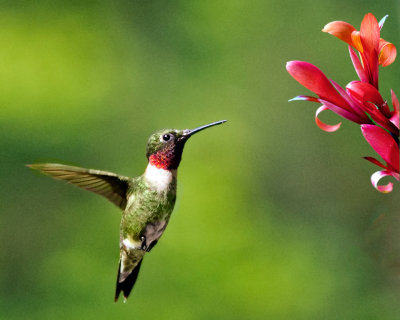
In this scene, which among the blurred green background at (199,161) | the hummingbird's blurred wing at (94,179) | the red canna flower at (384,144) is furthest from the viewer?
the blurred green background at (199,161)

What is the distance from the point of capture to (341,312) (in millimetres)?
1198

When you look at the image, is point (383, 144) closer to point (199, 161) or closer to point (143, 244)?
point (143, 244)

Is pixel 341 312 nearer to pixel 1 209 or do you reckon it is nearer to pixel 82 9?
pixel 1 209

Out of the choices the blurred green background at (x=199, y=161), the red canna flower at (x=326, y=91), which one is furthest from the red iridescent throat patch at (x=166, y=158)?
the blurred green background at (x=199, y=161)

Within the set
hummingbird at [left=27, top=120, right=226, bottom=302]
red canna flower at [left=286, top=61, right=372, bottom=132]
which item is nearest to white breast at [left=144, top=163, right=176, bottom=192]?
hummingbird at [left=27, top=120, right=226, bottom=302]

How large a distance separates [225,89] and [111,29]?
1.05 ft

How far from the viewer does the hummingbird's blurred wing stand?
2.10 feet

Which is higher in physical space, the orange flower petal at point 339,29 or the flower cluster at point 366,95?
the orange flower petal at point 339,29

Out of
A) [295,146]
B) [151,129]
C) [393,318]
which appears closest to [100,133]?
[151,129]

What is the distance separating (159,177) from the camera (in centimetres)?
69

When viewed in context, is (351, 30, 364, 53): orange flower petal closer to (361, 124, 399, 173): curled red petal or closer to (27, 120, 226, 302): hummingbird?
(361, 124, 399, 173): curled red petal

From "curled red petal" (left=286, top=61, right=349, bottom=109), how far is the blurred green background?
2.28 feet

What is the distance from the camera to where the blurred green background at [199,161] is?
1088 millimetres

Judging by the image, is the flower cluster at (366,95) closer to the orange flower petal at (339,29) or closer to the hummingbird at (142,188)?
the orange flower petal at (339,29)
